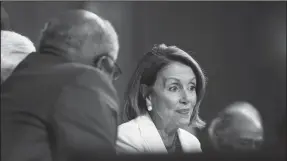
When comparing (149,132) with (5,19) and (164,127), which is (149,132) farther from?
(5,19)

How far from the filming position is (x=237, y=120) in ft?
6.91

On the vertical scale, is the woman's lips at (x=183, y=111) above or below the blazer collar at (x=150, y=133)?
above

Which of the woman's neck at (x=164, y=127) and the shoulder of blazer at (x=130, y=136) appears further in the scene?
the woman's neck at (x=164, y=127)

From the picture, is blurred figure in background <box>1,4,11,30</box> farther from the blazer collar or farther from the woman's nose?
the woman's nose

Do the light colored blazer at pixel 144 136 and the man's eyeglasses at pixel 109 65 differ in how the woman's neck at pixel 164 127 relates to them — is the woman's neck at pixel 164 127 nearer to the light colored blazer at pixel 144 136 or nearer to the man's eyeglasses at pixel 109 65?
the light colored blazer at pixel 144 136

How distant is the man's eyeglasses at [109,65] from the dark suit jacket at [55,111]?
1.4 inches

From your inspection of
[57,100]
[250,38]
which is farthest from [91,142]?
[250,38]

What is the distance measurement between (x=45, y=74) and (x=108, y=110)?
37 cm

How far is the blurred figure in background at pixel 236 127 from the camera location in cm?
206

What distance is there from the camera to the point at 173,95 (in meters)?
2.16

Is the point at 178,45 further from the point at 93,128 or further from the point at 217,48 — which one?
the point at 93,128

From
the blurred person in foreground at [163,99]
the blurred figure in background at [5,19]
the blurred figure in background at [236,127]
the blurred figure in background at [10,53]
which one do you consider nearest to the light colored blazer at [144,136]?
the blurred person in foreground at [163,99]

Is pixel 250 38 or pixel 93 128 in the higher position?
pixel 250 38

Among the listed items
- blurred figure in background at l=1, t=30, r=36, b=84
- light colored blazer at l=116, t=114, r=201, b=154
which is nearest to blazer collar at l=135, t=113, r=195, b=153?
light colored blazer at l=116, t=114, r=201, b=154
